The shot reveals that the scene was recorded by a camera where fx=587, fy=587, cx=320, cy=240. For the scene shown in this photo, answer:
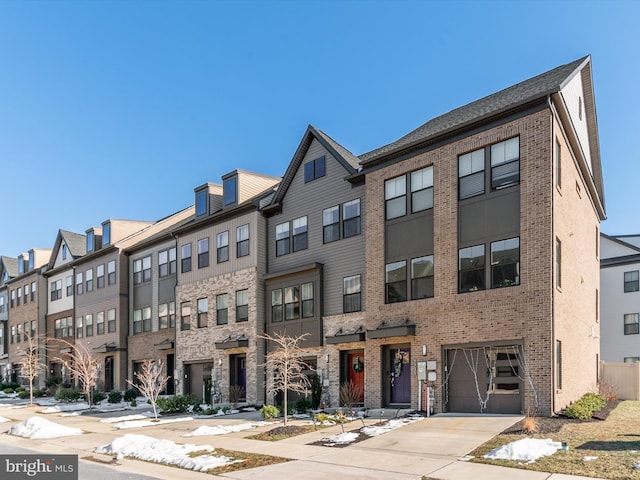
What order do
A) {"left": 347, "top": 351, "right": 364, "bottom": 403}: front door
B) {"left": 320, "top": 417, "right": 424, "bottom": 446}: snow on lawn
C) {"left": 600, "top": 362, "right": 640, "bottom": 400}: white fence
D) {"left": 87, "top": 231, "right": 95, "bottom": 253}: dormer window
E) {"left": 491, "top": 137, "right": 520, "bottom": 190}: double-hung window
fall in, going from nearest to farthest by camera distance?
{"left": 320, "top": 417, "right": 424, "bottom": 446}: snow on lawn < {"left": 491, "top": 137, "right": 520, "bottom": 190}: double-hung window < {"left": 347, "top": 351, "right": 364, "bottom": 403}: front door < {"left": 600, "top": 362, "right": 640, "bottom": 400}: white fence < {"left": 87, "top": 231, "right": 95, "bottom": 253}: dormer window

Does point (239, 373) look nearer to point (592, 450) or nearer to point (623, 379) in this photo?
point (623, 379)

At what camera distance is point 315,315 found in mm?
25031

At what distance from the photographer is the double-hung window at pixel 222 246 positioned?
1171 inches

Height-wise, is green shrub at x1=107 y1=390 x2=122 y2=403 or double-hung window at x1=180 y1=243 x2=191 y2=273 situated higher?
double-hung window at x1=180 y1=243 x2=191 y2=273

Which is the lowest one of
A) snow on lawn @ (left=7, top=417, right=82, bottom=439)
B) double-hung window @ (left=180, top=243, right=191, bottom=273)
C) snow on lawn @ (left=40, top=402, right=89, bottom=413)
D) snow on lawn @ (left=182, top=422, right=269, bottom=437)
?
snow on lawn @ (left=40, top=402, right=89, bottom=413)

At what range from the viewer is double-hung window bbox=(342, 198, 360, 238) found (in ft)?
78.1

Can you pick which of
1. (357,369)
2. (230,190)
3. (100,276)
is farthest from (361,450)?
(100,276)

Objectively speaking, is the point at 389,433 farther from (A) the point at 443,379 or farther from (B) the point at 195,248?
(B) the point at 195,248

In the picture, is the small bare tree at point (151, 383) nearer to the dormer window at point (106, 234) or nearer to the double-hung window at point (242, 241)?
the double-hung window at point (242, 241)

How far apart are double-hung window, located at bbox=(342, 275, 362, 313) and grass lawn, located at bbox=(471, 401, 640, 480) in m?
9.59

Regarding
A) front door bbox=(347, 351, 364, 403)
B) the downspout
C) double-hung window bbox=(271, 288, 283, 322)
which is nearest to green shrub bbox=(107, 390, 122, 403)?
double-hung window bbox=(271, 288, 283, 322)

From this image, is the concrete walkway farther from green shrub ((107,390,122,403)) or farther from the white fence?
the white fence

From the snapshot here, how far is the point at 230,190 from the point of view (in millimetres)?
30250

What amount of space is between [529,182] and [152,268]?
24594 mm
